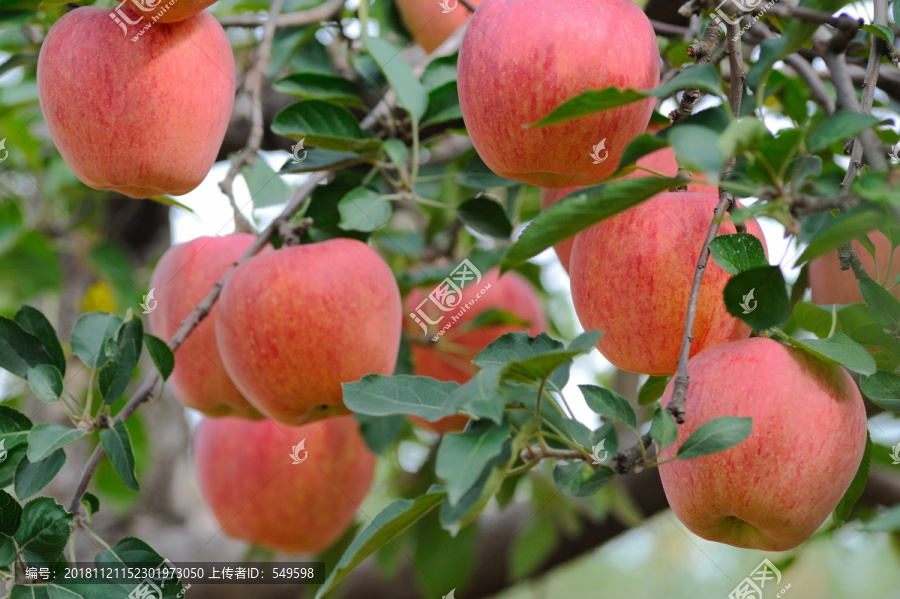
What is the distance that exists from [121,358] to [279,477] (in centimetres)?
60

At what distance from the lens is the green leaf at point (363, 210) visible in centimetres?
99

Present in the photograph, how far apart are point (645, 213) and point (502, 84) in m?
0.18

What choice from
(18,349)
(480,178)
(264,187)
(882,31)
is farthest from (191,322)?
(882,31)

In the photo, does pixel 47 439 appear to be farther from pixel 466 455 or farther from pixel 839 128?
pixel 839 128

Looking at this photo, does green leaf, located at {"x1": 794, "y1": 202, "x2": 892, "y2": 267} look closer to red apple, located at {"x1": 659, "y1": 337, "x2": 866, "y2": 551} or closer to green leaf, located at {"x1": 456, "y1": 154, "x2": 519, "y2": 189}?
red apple, located at {"x1": 659, "y1": 337, "x2": 866, "y2": 551}

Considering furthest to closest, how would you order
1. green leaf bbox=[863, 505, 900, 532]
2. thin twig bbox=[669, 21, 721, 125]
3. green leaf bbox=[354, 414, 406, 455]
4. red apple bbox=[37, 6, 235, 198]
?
green leaf bbox=[354, 414, 406, 455], red apple bbox=[37, 6, 235, 198], thin twig bbox=[669, 21, 721, 125], green leaf bbox=[863, 505, 900, 532]

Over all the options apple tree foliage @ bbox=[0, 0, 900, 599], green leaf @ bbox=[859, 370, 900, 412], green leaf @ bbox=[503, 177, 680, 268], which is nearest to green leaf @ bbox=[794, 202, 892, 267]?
apple tree foliage @ bbox=[0, 0, 900, 599]

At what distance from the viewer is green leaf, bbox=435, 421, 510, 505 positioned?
556 mm

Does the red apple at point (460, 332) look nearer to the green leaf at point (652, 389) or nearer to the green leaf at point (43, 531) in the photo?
the green leaf at point (652, 389)

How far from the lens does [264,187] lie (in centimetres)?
120

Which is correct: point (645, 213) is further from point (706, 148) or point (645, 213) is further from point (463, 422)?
point (463, 422)

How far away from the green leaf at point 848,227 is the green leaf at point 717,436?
0.43ft

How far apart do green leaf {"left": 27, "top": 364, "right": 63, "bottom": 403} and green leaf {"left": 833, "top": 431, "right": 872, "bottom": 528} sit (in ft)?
2.65

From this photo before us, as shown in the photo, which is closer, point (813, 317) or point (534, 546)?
point (813, 317)
